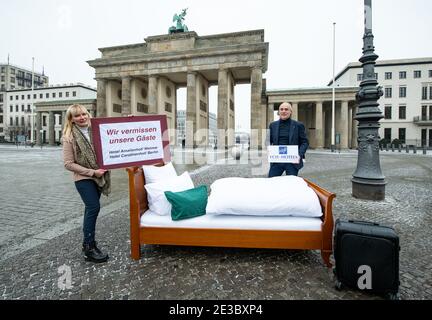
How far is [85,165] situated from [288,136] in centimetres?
380

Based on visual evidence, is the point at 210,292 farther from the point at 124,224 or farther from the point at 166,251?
the point at 124,224

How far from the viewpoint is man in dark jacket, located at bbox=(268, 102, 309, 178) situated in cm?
493

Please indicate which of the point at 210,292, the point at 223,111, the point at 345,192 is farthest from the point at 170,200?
the point at 223,111

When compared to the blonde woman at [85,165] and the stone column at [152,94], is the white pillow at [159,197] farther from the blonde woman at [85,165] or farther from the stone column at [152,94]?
the stone column at [152,94]

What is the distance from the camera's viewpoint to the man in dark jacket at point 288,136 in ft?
16.2

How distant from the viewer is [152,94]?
39.3 meters

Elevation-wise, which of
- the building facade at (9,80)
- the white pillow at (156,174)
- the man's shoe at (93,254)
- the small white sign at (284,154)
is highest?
the building facade at (9,80)

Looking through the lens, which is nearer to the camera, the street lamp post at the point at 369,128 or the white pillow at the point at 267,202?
the white pillow at the point at 267,202

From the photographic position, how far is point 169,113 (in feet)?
142

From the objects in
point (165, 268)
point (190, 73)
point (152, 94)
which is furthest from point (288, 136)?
point (152, 94)

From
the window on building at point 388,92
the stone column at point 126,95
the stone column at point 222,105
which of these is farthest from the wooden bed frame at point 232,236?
the window on building at point 388,92

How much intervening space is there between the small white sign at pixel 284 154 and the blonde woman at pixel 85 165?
3.25 meters

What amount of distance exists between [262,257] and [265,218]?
0.58 metres

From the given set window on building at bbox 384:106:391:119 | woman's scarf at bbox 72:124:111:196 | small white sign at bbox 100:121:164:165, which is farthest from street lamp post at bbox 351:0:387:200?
window on building at bbox 384:106:391:119
